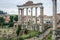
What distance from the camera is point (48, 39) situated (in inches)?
913

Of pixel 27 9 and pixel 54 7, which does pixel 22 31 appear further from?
pixel 54 7

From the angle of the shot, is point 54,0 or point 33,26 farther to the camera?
point 33,26

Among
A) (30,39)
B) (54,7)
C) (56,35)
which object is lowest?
(30,39)

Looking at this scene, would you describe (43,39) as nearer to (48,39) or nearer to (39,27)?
(48,39)

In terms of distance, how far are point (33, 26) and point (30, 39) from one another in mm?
8832

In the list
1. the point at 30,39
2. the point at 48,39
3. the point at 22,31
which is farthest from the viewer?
the point at 22,31

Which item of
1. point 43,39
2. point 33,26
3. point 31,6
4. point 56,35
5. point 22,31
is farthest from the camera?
point 31,6

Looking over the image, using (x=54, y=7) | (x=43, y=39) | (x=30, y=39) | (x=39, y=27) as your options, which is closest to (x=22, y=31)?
(x=39, y=27)

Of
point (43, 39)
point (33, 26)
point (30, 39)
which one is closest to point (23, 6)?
point (33, 26)

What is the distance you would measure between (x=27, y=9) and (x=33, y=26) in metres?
5.10

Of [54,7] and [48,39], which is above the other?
[54,7]

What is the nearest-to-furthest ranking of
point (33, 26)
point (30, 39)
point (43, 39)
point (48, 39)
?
1. point (48, 39)
2. point (43, 39)
3. point (30, 39)
4. point (33, 26)

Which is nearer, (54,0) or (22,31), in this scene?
(54,0)

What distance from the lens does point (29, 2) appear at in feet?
135
